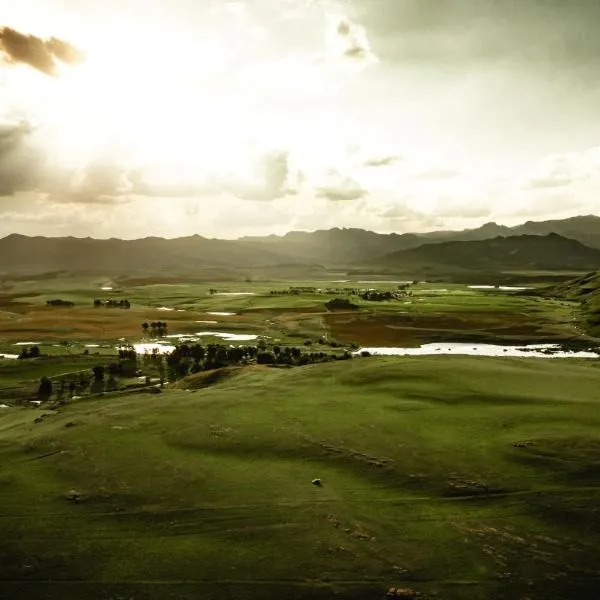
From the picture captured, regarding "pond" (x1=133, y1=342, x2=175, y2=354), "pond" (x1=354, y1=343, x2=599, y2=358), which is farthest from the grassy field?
"pond" (x1=133, y1=342, x2=175, y2=354)

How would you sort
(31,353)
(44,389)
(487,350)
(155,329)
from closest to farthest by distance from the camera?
(44,389) → (31,353) → (487,350) → (155,329)

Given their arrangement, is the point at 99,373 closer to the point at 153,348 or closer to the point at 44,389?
the point at 44,389

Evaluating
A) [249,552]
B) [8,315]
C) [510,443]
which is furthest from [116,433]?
[8,315]

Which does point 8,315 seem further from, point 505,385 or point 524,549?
point 524,549

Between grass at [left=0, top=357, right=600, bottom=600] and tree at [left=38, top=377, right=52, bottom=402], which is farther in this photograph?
tree at [left=38, top=377, right=52, bottom=402]

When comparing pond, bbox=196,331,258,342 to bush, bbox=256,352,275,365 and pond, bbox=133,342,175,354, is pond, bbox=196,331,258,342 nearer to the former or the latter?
pond, bbox=133,342,175,354

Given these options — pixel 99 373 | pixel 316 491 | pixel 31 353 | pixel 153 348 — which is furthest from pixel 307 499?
pixel 31 353
